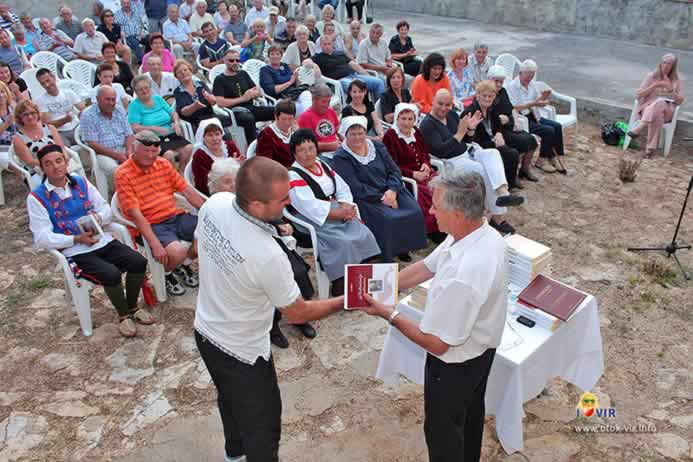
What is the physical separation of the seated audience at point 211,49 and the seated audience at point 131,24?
1981 mm

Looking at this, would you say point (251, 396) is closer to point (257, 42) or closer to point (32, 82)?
point (32, 82)

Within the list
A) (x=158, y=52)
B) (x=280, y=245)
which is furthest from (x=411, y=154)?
(x=158, y=52)

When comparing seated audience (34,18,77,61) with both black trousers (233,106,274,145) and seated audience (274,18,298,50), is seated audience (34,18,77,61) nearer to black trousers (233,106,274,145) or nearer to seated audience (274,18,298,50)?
seated audience (274,18,298,50)

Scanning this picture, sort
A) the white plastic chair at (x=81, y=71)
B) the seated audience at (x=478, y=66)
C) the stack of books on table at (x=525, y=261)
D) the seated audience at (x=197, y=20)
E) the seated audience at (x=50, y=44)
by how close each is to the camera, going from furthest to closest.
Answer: the seated audience at (x=197, y=20), the seated audience at (x=50, y=44), the white plastic chair at (x=81, y=71), the seated audience at (x=478, y=66), the stack of books on table at (x=525, y=261)

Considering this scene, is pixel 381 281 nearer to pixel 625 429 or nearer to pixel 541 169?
pixel 625 429

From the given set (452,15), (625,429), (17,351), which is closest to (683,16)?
(452,15)

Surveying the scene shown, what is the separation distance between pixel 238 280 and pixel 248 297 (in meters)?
0.10

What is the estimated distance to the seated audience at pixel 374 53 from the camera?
27.9ft

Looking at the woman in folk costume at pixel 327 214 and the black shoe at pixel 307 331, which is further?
the woman in folk costume at pixel 327 214

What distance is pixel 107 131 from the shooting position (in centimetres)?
534

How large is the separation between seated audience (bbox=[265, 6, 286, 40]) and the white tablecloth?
7.57 meters

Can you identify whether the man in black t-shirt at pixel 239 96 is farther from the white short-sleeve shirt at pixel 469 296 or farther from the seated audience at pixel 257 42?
the white short-sleeve shirt at pixel 469 296

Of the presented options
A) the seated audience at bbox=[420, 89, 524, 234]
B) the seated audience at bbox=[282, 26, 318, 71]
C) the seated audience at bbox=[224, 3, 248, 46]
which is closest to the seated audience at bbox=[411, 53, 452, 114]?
the seated audience at bbox=[420, 89, 524, 234]

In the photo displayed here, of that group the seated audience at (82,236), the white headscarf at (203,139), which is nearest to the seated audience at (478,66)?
the white headscarf at (203,139)
